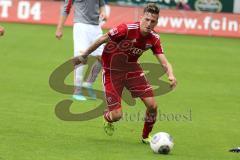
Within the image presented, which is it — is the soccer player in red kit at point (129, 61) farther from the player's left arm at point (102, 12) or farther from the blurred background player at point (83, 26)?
the player's left arm at point (102, 12)

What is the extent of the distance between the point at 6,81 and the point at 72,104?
307cm

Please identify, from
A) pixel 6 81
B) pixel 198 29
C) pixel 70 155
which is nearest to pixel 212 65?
pixel 6 81

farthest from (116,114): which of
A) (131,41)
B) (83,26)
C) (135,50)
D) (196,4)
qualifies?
(196,4)

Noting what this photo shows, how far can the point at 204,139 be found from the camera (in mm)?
11617

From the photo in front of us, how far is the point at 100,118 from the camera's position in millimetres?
13172

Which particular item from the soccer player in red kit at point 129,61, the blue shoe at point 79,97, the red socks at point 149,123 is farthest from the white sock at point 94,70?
the red socks at point 149,123

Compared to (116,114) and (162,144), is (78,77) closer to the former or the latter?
(116,114)

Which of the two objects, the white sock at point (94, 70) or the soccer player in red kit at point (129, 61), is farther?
the white sock at point (94, 70)

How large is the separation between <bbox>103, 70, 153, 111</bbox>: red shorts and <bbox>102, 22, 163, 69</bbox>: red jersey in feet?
0.98

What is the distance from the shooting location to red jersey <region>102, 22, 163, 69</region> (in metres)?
10.8

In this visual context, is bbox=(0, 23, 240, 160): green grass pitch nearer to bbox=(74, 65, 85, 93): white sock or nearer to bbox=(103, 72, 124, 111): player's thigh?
bbox=(74, 65, 85, 93): white sock

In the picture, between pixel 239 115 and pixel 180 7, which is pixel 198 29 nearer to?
pixel 180 7

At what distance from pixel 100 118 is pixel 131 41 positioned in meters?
2.64

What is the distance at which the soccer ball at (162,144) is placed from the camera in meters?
10.2
